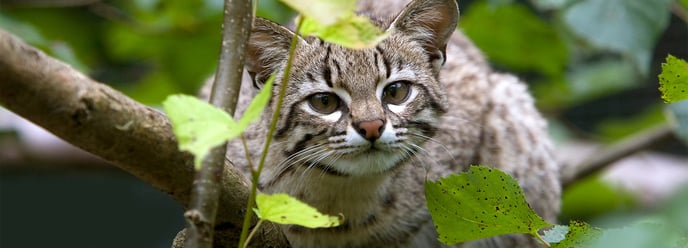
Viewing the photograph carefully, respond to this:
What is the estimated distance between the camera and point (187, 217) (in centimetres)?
230

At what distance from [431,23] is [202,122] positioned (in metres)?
1.95

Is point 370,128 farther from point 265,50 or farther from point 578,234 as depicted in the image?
point 578,234

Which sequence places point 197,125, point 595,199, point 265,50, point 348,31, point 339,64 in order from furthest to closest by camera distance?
point 595,199, point 265,50, point 339,64, point 348,31, point 197,125

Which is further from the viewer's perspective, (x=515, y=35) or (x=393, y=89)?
(x=515, y=35)

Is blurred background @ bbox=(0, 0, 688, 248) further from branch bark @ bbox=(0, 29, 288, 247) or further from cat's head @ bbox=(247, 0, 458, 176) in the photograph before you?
branch bark @ bbox=(0, 29, 288, 247)

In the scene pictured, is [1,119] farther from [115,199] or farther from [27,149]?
[115,199]

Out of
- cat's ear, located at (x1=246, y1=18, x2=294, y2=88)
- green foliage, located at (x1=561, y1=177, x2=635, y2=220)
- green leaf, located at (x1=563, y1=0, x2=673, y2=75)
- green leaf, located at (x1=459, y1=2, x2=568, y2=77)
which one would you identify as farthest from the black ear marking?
green foliage, located at (x1=561, y1=177, x2=635, y2=220)

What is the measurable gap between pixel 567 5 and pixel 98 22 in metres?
4.05

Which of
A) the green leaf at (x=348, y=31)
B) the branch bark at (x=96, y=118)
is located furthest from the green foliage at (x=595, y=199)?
the green leaf at (x=348, y=31)

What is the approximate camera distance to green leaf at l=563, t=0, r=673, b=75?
13.9ft

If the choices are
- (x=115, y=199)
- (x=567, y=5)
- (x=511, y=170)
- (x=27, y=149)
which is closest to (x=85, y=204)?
(x=115, y=199)

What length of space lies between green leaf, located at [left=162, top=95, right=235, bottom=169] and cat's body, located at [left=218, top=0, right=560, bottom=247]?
1.39 metres

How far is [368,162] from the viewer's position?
12.1ft

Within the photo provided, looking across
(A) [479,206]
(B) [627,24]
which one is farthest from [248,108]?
(B) [627,24]
